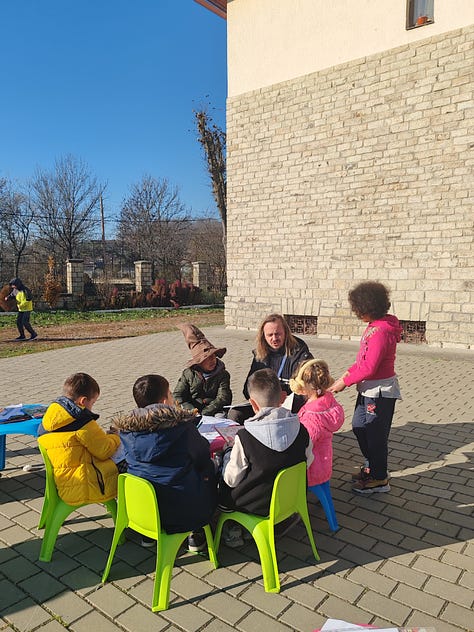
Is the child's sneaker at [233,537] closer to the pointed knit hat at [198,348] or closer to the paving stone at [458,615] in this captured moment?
the paving stone at [458,615]

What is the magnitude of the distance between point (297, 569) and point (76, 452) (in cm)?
148

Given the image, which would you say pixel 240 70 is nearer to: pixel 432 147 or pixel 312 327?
pixel 432 147

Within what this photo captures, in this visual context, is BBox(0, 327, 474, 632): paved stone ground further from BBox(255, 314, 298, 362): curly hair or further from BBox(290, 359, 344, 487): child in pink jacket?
Result: BBox(255, 314, 298, 362): curly hair

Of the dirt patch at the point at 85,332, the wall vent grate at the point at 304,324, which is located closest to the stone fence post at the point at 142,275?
the dirt patch at the point at 85,332

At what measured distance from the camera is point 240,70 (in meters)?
14.3

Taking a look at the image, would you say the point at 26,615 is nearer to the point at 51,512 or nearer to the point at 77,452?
the point at 51,512

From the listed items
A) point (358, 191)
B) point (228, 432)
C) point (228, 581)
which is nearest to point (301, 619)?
point (228, 581)

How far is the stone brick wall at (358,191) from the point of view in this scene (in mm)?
10930

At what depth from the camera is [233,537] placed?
3.13 m

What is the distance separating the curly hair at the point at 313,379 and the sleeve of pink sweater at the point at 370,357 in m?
0.28

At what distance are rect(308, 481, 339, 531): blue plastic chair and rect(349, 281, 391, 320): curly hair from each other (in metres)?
1.28

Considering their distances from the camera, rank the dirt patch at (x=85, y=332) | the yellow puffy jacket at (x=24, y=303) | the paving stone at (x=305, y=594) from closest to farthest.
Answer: the paving stone at (x=305, y=594) < the dirt patch at (x=85, y=332) < the yellow puffy jacket at (x=24, y=303)

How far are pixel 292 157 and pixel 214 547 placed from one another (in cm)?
1200

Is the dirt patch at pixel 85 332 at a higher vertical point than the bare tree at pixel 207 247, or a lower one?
lower
